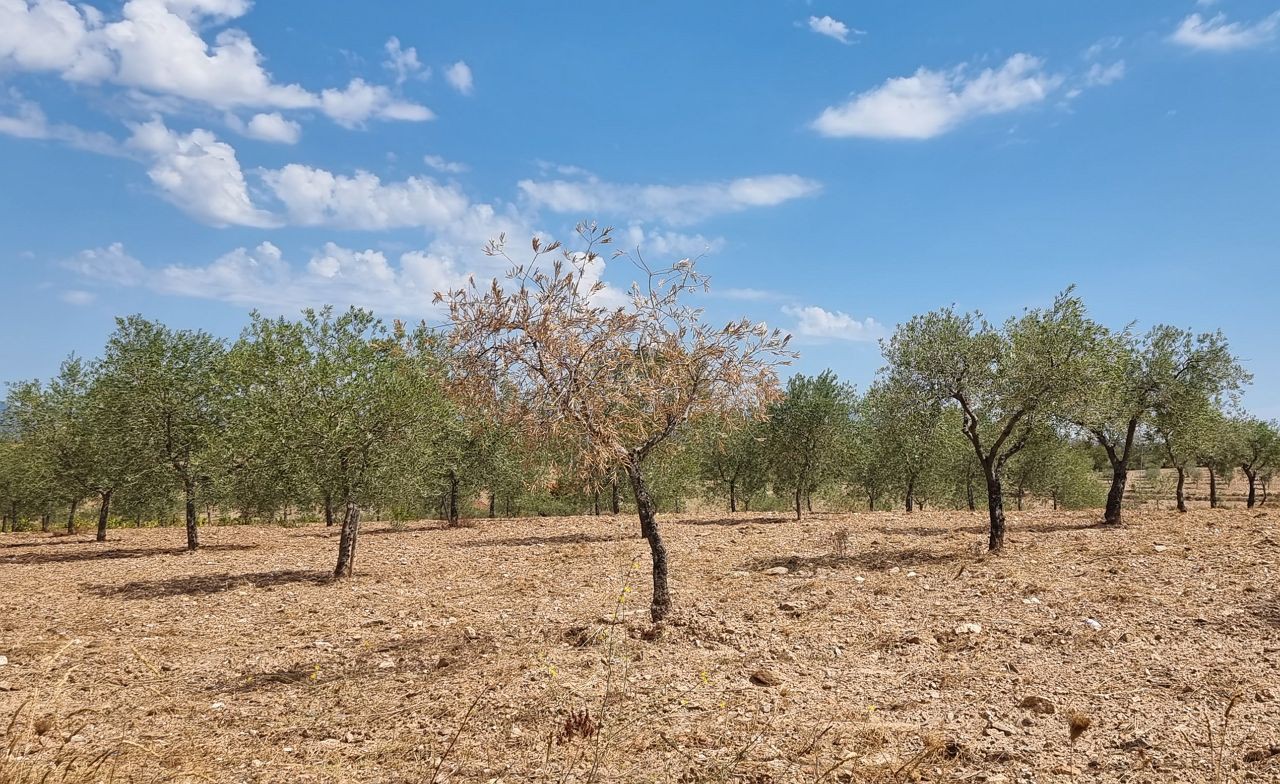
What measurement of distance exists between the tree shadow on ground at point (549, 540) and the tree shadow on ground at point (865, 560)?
8.56 meters

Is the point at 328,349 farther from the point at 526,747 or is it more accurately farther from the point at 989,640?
the point at 989,640

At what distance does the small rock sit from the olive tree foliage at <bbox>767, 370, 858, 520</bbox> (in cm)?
2846

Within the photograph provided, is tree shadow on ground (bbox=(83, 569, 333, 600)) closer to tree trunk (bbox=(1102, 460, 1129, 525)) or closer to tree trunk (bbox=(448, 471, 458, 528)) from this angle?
tree trunk (bbox=(448, 471, 458, 528))

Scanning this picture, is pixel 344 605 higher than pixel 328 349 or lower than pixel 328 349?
lower

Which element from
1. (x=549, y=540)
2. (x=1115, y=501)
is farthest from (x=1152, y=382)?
(x=549, y=540)

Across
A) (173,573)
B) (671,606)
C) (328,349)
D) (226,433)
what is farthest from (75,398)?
(671,606)

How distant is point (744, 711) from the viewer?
30.0ft

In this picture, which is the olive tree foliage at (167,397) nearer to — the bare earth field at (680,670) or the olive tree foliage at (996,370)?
the bare earth field at (680,670)

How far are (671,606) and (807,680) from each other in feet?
13.3

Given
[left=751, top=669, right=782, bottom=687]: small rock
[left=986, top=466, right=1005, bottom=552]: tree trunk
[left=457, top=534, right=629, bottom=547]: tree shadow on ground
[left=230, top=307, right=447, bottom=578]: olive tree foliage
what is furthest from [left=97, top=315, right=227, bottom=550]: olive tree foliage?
[left=986, top=466, right=1005, bottom=552]: tree trunk

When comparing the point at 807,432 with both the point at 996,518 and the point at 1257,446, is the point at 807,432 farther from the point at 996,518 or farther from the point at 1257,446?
the point at 1257,446

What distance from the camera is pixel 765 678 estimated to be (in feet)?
33.7

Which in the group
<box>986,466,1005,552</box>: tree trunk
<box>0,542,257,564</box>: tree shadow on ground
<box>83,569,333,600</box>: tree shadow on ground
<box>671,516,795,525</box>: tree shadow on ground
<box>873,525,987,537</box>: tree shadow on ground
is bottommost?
<box>0,542,257,564</box>: tree shadow on ground

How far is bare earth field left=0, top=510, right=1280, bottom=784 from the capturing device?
775cm
